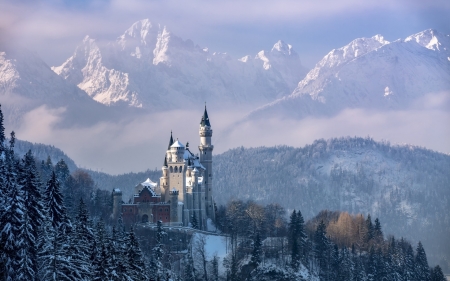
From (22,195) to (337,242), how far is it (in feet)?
328

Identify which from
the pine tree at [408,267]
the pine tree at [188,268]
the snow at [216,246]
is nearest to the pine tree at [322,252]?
the pine tree at [408,267]

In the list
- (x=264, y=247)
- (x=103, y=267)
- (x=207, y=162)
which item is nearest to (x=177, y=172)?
(x=207, y=162)

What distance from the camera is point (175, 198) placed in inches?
6949

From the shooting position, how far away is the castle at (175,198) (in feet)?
578

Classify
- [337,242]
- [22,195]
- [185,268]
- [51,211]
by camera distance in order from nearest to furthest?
[22,195] → [51,211] → [185,268] → [337,242]

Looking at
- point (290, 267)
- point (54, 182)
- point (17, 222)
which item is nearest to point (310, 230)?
point (290, 267)

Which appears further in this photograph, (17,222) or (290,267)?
(290,267)

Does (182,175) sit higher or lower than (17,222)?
higher

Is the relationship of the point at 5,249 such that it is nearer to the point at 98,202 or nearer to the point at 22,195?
the point at 22,195

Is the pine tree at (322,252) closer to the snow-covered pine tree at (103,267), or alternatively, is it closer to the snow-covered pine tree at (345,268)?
the snow-covered pine tree at (345,268)

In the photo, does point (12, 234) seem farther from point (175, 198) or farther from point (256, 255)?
point (175, 198)

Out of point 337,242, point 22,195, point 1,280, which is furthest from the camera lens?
point 337,242

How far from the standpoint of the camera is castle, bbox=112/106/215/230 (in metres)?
176

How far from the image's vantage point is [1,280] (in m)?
81.5
